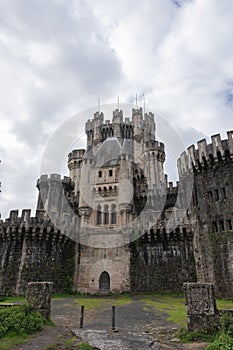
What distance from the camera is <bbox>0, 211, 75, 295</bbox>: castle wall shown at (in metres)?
27.9

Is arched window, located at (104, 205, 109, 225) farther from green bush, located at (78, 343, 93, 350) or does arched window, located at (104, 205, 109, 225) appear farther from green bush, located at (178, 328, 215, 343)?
green bush, located at (78, 343, 93, 350)

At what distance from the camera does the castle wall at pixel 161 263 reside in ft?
91.6

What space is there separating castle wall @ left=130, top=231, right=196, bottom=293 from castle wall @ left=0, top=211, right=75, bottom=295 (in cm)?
779

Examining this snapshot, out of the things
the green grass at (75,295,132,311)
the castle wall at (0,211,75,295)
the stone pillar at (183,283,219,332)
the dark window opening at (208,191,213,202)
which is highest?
the dark window opening at (208,191,213,202)

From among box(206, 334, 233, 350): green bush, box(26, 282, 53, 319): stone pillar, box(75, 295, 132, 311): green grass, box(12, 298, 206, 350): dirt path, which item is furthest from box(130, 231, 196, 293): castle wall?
box(206, 334, 233, 350): green bush

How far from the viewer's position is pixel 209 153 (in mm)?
26344

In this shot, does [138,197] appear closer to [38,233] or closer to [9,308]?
[38,233]

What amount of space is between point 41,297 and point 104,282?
20029 mm

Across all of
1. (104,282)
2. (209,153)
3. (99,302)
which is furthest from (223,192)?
(104,282)

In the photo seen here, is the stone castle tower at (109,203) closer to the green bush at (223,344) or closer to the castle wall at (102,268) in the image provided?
the castle wall at (102,268)

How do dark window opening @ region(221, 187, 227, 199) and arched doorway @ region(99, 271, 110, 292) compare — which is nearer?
dark window opening @ region(221, 187, 227, 199)

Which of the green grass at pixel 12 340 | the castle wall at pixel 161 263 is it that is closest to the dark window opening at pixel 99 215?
the castle wall at pixel 161 263

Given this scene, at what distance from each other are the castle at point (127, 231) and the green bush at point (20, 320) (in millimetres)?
16068

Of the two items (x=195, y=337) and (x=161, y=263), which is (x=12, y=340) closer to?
(x=195, y=337)
